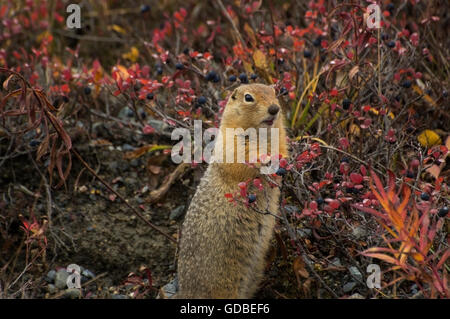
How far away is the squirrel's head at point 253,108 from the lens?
13.6 feet

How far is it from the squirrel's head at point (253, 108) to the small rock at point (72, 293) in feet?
5.62

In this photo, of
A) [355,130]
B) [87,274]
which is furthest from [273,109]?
[87,274]

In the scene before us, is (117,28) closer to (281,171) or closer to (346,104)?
(346,104)

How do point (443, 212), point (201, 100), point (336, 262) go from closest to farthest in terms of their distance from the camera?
point (443, 212) → point (336, 262) → point (201, 100)

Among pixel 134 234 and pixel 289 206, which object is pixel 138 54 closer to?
pixel 134 234

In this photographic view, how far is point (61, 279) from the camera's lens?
15.1 ft

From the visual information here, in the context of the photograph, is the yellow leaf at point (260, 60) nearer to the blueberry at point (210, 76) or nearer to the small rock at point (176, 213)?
the blueberry at point (210, 76)

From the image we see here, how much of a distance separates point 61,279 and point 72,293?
0.19 m

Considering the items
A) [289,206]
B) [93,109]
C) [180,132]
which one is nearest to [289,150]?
[289,206]

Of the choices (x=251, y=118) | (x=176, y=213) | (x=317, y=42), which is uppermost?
(x=317, y=42)

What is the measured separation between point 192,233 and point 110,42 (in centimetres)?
411

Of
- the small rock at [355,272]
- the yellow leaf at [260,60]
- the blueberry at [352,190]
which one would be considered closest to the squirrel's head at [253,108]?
the blueberry at [352,190]

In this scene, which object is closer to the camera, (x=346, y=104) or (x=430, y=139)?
(x=346, y=104)

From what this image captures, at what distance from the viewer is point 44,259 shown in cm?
461
